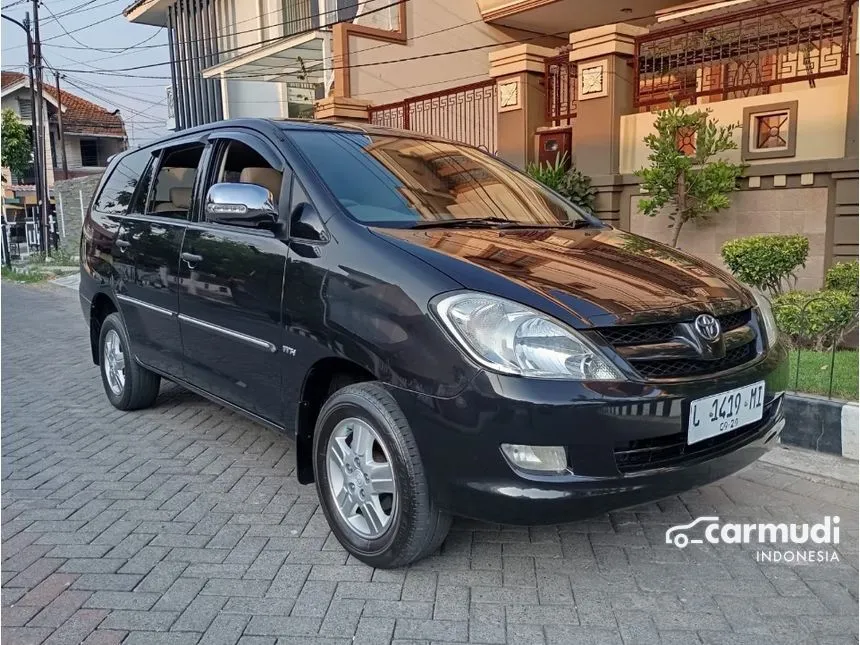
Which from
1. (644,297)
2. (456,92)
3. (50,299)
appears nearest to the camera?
(644,297)

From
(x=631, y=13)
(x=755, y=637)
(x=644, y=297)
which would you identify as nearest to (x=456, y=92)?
(x=631, y=13)

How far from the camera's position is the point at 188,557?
3111mm

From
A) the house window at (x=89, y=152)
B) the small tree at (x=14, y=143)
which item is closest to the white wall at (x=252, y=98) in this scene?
the small tree at (x=14, y=143)

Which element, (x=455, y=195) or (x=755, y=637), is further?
(x=455, y=195)

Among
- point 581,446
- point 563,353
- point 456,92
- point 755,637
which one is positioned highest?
point 456,92

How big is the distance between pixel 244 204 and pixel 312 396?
0.91 m

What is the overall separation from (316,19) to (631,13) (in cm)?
750

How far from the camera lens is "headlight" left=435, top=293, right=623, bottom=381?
2443mm

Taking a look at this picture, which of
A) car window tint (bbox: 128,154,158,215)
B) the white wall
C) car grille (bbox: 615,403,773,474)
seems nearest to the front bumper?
car grille (bbox: 615,403,773,474)

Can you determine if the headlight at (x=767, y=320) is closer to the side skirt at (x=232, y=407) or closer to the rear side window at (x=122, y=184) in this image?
the side skirt at (x=232, y=407)

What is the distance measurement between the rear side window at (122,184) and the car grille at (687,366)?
3.71 m

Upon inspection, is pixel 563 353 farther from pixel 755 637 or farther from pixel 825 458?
pixel 825 458

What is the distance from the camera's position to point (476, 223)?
11.2ft

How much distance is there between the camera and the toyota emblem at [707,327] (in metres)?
2.66
